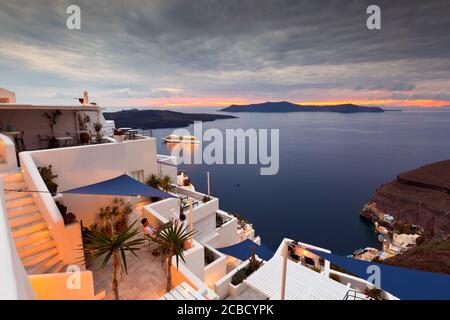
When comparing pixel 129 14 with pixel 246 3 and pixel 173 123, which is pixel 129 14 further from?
pixel 173 123

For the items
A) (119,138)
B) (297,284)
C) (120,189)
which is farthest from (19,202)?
(297,284)

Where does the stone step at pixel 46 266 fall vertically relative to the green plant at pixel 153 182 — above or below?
below

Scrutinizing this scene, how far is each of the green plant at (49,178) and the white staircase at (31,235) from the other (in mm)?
608

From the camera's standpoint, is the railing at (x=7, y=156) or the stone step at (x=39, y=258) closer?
the stone step at (x=39, y=258)

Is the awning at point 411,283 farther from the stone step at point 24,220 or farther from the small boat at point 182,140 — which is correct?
the small boat at point 182,140

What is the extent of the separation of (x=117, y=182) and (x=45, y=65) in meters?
15.8

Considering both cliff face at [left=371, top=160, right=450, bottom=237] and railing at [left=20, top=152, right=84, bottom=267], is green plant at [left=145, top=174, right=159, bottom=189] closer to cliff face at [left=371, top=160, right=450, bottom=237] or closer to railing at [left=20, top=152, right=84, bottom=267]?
railing at [left=20, top=152, right=84, bottom=267]

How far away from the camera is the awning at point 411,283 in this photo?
675cm

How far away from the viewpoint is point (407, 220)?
43.8m

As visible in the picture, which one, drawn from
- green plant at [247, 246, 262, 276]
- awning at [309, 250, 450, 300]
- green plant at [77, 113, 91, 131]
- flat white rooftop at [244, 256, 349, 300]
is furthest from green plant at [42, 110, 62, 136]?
awning at [309, 250, 450, 300]

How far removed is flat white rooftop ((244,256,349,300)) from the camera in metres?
7.62

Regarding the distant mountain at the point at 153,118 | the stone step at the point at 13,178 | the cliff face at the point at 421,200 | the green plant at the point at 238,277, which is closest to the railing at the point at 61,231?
the stone step at the point at 13,178

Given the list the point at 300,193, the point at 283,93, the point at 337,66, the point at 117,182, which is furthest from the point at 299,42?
the point at 283,93

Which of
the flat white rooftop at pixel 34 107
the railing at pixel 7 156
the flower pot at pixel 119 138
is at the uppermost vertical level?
the flat white rooftop at pixel 34 107
